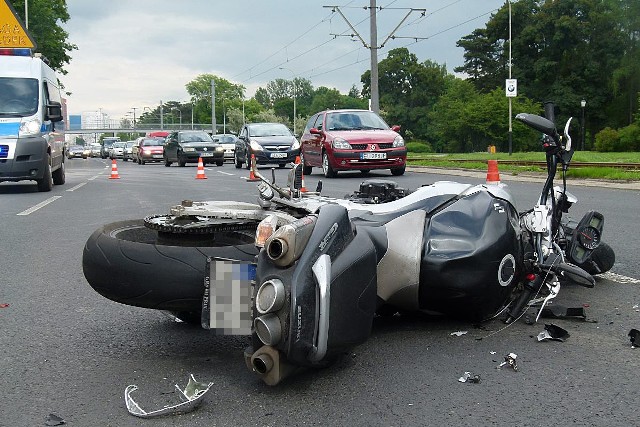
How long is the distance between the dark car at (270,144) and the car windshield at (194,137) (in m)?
6.58

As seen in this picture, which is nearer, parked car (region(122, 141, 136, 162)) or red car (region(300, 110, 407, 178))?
red car (region(300, 110, 407, 178))

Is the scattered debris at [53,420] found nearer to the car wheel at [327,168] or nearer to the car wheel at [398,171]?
the car wheel at [327,168]

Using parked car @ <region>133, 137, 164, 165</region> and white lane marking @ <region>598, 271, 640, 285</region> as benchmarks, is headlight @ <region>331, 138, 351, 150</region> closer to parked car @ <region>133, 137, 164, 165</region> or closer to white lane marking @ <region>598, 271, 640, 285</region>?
white lane marking @ <region>598, 271, 640, 285</region>

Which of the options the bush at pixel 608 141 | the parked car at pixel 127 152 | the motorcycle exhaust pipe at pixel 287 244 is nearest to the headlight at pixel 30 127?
the motorcycle exhaust pipe at pixel 287 244

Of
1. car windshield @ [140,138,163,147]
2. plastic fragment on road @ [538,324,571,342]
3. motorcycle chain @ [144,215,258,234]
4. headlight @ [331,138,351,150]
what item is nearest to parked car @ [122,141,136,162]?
car windshield @ [140,138,163,147]

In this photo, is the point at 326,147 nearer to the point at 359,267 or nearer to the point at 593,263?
the point at 593,263

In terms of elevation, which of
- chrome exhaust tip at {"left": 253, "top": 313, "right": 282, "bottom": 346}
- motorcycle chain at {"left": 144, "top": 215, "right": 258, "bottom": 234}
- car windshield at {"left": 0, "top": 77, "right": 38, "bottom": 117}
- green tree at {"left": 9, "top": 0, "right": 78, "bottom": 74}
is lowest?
chrome exhaust tip at {"left": 253, "top": 313, "right": 282, "bottom": 346}

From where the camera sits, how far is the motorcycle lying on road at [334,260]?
2936mm

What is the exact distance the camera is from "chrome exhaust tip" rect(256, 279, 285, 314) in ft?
9.35

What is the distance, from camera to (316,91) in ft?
617

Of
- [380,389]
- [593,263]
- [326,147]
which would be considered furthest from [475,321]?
[326,147]

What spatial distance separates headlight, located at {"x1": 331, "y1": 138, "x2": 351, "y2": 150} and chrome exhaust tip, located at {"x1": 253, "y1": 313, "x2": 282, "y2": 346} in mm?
15422

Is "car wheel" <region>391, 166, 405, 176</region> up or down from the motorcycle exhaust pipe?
down

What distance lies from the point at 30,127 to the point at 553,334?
13472mm
